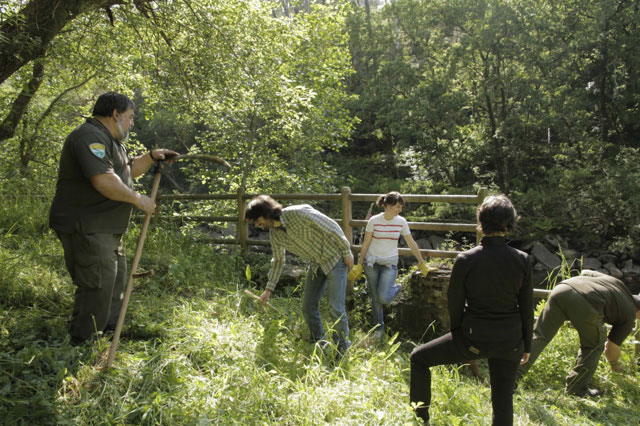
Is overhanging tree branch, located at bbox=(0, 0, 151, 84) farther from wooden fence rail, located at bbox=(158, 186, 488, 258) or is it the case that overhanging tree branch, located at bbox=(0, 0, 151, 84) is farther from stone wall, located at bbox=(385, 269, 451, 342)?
stone wall, located at bbox=(385, 269, 451, 342)

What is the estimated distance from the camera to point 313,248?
337cm

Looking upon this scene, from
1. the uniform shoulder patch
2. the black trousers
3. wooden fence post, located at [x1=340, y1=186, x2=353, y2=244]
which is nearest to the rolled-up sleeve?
the black trousers

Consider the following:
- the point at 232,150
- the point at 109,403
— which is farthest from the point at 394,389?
the point at 232,150

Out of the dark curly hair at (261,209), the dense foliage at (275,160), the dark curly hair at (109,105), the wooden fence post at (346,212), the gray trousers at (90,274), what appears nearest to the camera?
the dense foliage at (275,160)

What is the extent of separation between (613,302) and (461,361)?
178cm

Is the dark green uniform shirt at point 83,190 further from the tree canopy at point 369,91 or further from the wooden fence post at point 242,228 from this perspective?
the wooden fence post at point 242,228

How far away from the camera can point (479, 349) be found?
7.29ft

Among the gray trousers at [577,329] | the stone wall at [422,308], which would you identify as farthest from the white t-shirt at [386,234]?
the gray trousers at [577,329]

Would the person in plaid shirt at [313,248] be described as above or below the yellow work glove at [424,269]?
above

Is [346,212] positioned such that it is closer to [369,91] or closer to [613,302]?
[613,302]

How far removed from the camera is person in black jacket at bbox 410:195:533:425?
2.20 meters

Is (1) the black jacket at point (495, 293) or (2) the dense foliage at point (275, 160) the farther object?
(2) the dense foliage at point (275, 160)

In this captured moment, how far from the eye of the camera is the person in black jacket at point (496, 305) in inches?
86.5

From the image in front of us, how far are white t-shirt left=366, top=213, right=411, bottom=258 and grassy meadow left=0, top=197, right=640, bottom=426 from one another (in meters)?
0.92
